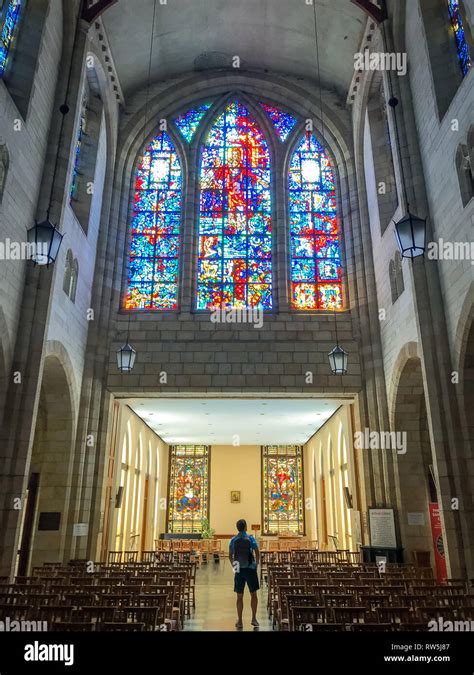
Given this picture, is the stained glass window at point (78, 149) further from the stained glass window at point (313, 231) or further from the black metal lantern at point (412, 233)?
the black metal lantern at point (412, 233)

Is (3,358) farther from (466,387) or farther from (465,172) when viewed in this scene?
(465,172)

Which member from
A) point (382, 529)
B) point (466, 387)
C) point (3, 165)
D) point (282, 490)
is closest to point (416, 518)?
point (382, 529)

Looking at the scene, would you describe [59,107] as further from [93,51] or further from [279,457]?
[279,457]

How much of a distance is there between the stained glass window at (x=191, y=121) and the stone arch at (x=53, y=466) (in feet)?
26.9

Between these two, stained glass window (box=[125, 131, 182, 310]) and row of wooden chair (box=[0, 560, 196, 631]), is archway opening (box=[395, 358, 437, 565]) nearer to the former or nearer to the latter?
row of wooden chair (box=[0, 560, 196, 631])

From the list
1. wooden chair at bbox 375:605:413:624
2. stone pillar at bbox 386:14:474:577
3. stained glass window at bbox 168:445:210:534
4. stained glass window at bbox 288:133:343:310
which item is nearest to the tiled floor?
wooden chair at bbox 375:605:413:624

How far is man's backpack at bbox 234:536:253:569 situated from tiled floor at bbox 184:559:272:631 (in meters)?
0.78

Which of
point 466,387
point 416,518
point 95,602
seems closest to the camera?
point 95,602

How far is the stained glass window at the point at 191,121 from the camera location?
14828 mm

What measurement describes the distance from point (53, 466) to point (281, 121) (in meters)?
11.2

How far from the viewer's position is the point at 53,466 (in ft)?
34.2

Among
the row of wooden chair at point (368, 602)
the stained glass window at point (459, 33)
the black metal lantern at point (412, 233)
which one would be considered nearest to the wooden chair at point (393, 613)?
the row of wooden chair at point (368, 602)

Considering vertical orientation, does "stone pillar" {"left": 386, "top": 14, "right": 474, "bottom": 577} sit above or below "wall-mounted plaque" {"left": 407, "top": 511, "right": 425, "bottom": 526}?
above

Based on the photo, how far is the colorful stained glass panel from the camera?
8352mm
